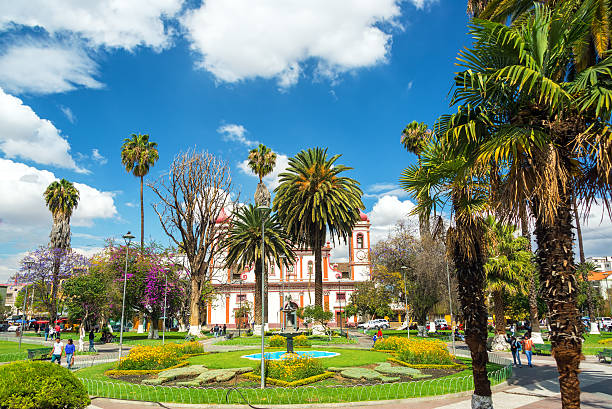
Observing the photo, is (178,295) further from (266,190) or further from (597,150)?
(597,150)

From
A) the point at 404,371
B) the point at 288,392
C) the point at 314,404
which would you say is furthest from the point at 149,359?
the point at 404,371

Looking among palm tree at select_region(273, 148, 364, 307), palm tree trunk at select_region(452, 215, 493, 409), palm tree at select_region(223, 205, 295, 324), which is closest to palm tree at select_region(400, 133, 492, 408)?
palm tree trunk at select_region(452, 215, 493, 409)

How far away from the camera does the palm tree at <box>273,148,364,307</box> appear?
3797 centimetres

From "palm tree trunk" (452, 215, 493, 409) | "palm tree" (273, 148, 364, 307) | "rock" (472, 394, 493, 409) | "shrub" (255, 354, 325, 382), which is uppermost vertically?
"palm tree" (273, 148, 364, 307)

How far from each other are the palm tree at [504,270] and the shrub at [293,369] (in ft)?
51.4

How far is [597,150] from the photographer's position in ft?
21.0

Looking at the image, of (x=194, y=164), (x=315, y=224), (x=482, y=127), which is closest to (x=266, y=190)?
(x=194, y=164)

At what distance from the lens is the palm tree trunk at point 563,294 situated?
248 inches

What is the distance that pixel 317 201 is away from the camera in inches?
1470

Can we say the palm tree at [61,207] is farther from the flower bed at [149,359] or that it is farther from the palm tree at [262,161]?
the flower bed at [149,359]

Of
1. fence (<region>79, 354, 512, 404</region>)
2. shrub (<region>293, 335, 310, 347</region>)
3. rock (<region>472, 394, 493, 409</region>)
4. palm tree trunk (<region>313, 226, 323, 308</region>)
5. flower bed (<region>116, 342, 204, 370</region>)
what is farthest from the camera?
palm tree trunk (<region>313, 226, 323, 308</region>)

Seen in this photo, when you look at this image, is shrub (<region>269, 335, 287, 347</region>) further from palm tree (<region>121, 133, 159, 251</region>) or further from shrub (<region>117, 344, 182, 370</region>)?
palm tree (<region>121, 133, 159, 251</region>)

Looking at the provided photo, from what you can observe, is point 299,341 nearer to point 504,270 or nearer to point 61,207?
point 504,270

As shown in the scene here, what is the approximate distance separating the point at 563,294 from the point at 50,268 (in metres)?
54.9
